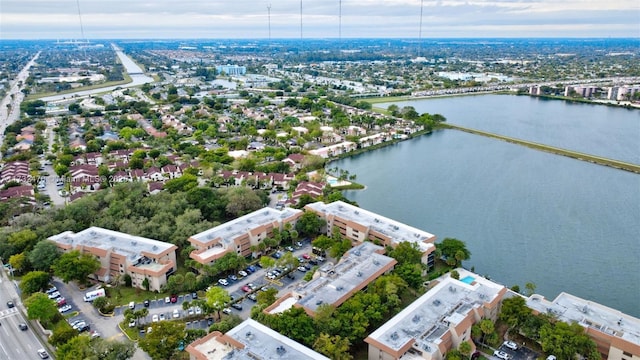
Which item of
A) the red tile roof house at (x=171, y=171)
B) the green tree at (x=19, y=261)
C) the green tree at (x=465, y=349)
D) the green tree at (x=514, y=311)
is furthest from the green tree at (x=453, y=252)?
the red tile roof house at (x=171, y=171)

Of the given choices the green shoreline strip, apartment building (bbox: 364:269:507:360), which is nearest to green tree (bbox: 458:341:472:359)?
apartment building (bbox: 364:269:507:360)

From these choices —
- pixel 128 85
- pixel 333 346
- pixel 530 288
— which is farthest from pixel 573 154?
pixel 128 85

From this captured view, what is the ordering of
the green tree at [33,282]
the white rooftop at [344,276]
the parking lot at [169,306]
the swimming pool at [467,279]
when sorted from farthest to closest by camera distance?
the swimming pool at [467,279], the green tree at [33,282], the parking lot at [169,306], the white rooftop at [344,276]

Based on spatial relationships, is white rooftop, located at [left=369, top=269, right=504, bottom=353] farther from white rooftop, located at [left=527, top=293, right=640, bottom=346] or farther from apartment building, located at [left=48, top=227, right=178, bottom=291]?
apartment building, located at [left=48, top=227, right=178, bottom=291]

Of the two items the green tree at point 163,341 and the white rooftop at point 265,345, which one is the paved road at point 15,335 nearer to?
the green tree at point 163,341

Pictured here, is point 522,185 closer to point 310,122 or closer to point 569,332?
point 569,332

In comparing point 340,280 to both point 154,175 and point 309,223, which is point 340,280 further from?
point 154,175
